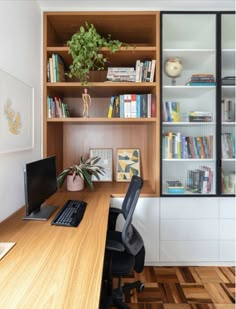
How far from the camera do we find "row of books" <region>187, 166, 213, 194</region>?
2430 millimetres

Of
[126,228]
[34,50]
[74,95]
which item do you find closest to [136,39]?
[74,95]

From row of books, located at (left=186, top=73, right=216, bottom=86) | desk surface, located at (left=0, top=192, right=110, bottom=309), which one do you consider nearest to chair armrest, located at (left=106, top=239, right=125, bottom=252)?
desk surface, located at (left=0, top=192, right=110, bottom=309)

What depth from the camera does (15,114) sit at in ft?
5.86

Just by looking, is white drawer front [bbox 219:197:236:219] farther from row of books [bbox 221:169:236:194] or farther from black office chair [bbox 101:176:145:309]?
black office chair [bbox 101:176:145:309]

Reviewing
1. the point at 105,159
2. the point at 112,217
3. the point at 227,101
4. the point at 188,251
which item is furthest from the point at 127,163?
the point at 227,101

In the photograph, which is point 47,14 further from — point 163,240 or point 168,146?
point 163,240

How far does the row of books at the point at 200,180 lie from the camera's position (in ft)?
7.97

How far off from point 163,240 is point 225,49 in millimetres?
2062

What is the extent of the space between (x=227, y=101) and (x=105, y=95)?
1.34 m

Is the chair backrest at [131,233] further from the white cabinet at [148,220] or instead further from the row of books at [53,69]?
the row of books at [53,69]

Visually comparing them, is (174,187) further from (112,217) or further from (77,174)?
(77,174)

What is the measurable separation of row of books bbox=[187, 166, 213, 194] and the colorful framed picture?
2.17ft

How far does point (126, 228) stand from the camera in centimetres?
158

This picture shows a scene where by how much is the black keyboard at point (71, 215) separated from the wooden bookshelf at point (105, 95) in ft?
2.01
